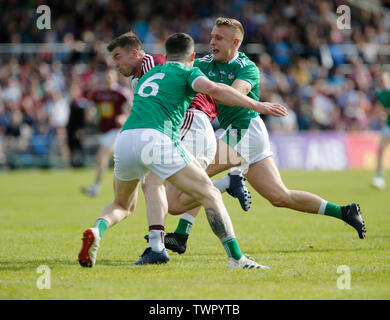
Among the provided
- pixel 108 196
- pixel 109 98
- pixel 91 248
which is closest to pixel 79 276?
pixel 91 248

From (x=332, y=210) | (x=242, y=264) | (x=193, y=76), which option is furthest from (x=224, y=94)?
(x=332, y=210)

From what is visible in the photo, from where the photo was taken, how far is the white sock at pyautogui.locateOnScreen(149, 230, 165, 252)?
701 centimetres

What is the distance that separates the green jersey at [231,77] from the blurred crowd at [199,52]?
15.4m

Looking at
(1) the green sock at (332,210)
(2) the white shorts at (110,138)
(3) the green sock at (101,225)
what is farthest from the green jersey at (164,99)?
(2) the white shorts at (110,138)

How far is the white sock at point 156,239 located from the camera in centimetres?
701

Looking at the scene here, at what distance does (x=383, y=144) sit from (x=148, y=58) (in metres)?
10.6

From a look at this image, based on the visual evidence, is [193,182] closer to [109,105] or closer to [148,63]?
[148,63]

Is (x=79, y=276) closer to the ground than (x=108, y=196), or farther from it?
closer to the ground

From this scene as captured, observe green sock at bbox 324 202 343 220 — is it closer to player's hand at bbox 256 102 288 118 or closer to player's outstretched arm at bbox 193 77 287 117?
player's hand at bbox 256 102 288 118

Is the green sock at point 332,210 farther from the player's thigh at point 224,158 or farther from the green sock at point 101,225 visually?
the green sock at point 101,225

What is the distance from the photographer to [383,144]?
1678 cm

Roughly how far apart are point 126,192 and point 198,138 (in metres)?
1.15

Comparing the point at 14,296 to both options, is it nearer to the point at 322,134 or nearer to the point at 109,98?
the point at 109,98

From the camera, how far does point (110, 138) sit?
54.1 ft
